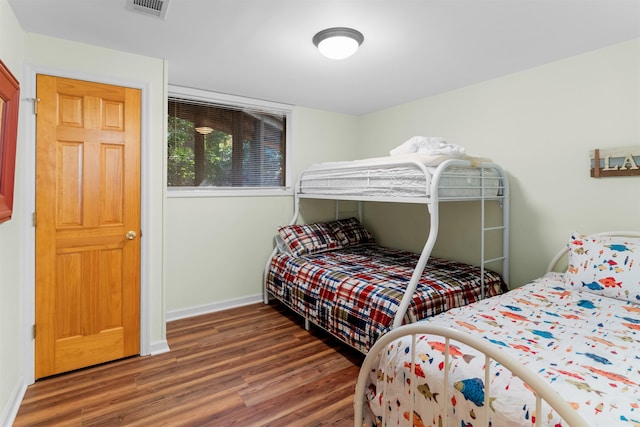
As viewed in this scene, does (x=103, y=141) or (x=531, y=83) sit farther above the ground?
(x=531, y=83)

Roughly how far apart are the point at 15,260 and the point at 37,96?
1.02m

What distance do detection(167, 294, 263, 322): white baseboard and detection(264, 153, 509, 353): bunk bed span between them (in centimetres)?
17

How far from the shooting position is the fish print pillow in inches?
74.2

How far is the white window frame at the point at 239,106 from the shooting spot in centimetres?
314

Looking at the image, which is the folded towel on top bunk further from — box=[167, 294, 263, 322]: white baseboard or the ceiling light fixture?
box=[167, 294, 263, 322]: white baseboard

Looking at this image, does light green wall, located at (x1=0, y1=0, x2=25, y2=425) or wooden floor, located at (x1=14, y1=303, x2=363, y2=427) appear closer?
light green wall, located at (x1=0, y1=0, x2=25, y2=425)

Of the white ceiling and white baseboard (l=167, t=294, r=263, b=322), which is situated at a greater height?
the white ceiling

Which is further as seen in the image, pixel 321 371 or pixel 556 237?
pixel 556 237

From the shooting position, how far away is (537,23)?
1.90 metres

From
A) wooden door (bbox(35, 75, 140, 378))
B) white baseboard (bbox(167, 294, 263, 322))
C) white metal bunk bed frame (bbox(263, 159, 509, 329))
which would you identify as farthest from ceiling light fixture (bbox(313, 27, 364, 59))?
white baseboard (bbox(167, 294, 263, 322))

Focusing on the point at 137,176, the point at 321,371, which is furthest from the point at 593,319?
the point at 137,176

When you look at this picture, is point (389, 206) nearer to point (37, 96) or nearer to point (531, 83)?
point (531, 83)

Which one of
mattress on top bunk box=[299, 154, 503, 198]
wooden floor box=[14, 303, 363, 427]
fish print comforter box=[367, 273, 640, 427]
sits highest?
mattress on top bunk box=[299, 154, 503, 198]

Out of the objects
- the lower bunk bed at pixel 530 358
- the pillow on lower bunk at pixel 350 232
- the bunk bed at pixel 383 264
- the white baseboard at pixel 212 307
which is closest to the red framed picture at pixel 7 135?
the white baseboard at pixel 212 307
